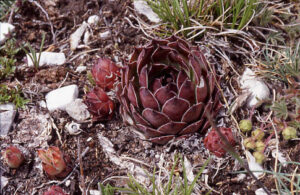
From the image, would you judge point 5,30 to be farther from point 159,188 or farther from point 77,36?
point 159,188

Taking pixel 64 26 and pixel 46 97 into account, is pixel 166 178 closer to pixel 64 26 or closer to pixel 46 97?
pixel 46 97

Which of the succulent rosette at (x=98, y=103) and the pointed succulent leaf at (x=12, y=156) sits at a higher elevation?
the succulent rosette at (x=98, y=103)

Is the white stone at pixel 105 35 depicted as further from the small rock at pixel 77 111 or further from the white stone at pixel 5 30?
the white stone at pixel 5 30

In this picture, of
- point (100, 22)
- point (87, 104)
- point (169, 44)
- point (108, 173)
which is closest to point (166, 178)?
point (108, 173)

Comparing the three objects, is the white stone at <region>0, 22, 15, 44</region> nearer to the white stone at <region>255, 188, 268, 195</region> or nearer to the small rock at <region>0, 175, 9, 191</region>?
the small rock at <region>0, 175, 9, 191</region>

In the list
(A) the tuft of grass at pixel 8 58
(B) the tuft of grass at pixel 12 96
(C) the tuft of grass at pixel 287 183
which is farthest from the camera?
(A) the tuft of grass at pixel 8 58

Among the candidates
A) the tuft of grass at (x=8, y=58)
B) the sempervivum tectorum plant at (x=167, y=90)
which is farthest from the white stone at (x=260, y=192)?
the tuft of grass at (x=8, y=58)

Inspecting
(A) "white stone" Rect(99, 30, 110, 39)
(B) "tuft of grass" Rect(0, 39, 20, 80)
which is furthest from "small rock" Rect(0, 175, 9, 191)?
(A) "white stone" Rect(99, 30, 110, 39)
